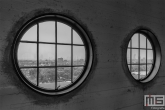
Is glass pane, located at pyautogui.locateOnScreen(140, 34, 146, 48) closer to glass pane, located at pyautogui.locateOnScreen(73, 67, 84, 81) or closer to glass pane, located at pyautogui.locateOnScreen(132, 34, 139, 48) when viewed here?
glass pane, located at pyautogui.locateOnScreen(132, 34, 139, 48)

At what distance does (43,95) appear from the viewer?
1.61m

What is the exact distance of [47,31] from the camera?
5.89 feet

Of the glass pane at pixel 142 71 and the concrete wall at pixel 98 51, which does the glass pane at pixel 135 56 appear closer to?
the glass pane at pixel 142 71

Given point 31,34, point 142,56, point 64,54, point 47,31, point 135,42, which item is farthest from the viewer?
point 142,56

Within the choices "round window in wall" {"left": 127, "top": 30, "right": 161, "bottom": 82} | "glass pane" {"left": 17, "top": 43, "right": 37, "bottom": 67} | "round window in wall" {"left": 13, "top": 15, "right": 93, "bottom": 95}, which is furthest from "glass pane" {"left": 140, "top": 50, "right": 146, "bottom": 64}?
"glass pane" {"left": 17, "top": 43, "right": 37, "bottom": 67}

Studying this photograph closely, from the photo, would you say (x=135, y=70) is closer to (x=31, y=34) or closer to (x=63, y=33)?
(x=63, y=33)

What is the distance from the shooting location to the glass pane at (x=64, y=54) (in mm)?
1856

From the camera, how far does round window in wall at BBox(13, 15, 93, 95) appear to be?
1634mm

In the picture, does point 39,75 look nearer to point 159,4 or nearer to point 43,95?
point 43,95

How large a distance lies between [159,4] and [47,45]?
2.46 metres

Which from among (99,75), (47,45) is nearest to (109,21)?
(99,75)

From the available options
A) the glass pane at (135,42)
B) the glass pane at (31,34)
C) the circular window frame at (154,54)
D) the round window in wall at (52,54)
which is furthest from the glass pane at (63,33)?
the circular window frame at (154,54)

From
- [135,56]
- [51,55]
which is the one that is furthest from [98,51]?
[135,56]

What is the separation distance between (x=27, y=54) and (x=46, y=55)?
236mm
